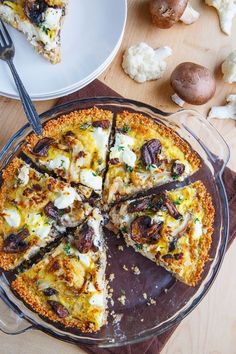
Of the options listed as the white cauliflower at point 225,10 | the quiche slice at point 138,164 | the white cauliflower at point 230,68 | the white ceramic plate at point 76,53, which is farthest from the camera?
the white cauliflower at point 225,10

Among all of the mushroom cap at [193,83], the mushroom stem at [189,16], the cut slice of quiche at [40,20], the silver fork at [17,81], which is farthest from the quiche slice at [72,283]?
the mushroom stem at [189,16]

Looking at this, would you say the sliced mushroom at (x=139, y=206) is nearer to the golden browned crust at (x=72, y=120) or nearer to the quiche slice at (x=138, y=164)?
the quiche slice at (x=138, y=164)

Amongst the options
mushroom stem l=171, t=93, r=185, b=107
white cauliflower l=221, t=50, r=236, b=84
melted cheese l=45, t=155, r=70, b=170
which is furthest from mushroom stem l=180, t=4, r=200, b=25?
melted cheese l=45, t=155, r=70, b=170

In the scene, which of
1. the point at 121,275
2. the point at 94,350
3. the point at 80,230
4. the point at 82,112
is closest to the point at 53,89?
the point at 82,112

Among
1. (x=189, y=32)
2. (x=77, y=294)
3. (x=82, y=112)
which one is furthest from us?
(x=189, y=32)

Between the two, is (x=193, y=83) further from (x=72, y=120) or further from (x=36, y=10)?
(x=36, y=10)

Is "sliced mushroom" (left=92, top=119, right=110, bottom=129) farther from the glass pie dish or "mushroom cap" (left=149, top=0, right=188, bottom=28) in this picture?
"mushroom cap" (left=149, top=0, right=188, bottom=28)

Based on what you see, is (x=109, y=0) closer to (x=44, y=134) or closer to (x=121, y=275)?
(x=44, y=134)
